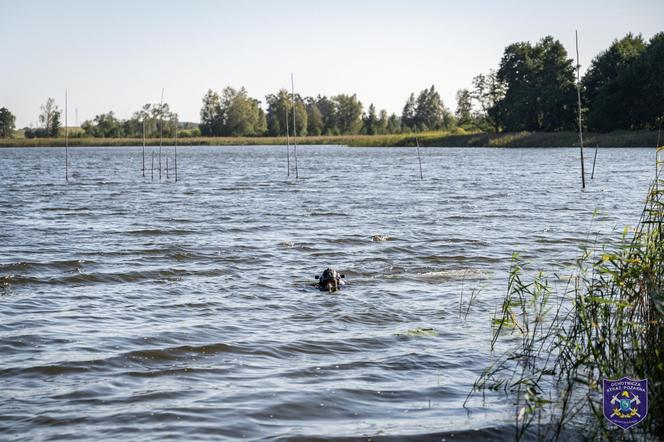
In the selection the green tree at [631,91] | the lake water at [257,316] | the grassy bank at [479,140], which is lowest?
the lake water at [257,316]

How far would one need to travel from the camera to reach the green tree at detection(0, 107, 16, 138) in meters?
169

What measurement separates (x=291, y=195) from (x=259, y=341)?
2463 centimetres

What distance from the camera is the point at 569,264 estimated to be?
14.5 m

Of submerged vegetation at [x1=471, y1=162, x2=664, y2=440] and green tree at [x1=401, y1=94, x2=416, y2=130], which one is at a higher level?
green tree at [x1=401, y1=94, x2=416, y2=130]

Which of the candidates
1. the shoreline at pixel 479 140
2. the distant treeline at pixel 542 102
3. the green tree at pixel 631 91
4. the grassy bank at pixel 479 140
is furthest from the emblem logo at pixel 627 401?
the green tree at pixel 631 91

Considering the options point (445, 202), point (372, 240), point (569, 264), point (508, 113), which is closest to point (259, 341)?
point (569, 264)

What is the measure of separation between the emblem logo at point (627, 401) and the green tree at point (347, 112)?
181246 millimetres

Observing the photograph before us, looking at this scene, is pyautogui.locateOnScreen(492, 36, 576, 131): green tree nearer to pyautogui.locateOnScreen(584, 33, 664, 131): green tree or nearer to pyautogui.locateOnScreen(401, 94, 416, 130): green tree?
pyautogui.locateOnScreen(584, 33, 664, 131): green tree

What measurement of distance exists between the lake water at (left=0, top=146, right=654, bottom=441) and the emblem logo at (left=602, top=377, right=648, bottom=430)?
1.04 metres

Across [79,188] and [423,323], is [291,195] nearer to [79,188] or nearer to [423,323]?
[79,188]

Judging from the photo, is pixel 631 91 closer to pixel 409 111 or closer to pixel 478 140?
pixel 478 140

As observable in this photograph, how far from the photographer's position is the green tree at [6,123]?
16935 cm

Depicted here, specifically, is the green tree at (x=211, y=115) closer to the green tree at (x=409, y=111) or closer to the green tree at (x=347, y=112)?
the green tree at (x=347, y=112)

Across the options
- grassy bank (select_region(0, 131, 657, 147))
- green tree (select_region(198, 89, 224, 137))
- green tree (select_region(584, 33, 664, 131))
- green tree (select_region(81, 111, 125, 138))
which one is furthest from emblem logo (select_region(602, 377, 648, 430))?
green tree (select_region(198, 89, 224, 137))
